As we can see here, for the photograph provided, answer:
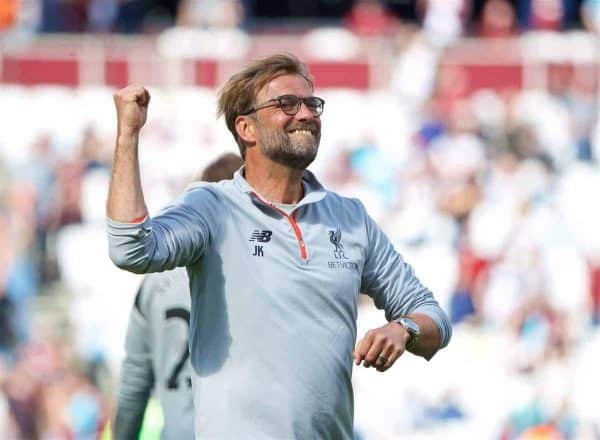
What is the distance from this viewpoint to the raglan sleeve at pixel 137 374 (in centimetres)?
632

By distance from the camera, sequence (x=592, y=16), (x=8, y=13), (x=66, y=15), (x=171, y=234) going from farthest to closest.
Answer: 1. (x=66, y=15)
2. (x=8, y=13)
3. (x=592, y=16)
4. (x=171, y=234)

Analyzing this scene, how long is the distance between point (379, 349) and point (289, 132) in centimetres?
79

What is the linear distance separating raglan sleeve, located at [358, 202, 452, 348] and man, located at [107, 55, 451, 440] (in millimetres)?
24

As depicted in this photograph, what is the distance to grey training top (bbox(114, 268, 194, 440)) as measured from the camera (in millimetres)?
6195

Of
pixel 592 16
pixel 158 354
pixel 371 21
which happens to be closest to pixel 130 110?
pixel 158 354

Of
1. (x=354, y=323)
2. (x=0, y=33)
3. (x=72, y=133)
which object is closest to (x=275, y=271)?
(x=354, y=323)

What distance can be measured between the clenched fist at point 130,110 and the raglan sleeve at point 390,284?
0.98 meters

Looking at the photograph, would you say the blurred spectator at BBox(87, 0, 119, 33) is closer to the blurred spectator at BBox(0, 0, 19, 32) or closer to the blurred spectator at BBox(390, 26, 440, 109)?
the blurred spectator at BBox(0, 0, 19, 32)

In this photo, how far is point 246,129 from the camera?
525 cm

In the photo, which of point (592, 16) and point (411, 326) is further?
point (592, 16)

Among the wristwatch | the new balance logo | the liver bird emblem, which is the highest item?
the new balance logo

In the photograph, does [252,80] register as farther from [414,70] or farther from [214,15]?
[214,15]

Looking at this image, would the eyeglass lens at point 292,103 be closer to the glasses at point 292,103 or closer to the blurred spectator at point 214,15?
the glasses at point 292,103

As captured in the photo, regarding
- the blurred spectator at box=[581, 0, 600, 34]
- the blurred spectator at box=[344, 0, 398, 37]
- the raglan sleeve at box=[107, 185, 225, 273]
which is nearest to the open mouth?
the raglan sleeve at box=[107, 185, 225, 273]
